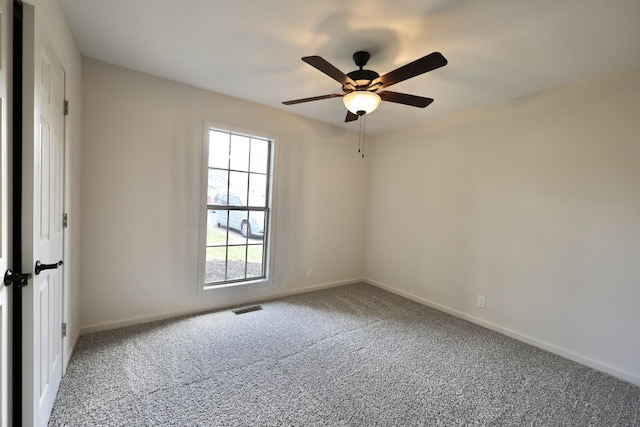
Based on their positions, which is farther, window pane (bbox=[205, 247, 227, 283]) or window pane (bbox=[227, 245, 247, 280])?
window pane (bbox=[227, 245, 247, 280])

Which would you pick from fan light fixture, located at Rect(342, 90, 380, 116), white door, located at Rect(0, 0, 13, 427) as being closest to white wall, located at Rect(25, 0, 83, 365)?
white door, located at Rect(0, 0, 13, 427)

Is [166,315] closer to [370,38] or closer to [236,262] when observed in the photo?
[236,262]

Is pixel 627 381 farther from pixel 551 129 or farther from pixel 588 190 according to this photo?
pixel 551 129

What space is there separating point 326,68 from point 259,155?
1907 mm

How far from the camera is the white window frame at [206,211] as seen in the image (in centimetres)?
300

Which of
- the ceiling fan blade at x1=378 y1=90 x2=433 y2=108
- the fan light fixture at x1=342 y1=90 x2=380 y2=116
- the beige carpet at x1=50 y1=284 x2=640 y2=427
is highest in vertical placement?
the ceiling fan blade at x1=378 y1=90 x2=433 y2=108

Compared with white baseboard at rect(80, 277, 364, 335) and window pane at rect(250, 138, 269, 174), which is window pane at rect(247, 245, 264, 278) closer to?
white baseboard at rect(80, 277, 364, 335)

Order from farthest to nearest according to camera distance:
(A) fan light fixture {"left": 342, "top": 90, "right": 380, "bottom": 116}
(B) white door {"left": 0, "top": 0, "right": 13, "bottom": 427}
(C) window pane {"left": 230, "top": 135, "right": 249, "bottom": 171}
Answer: (C) window pane {"left": 230, "top": 135, "right": 249, "bottom": 171}, (A) fan light fixture {"left": 342, "top": 90, "right": 380, "bottom": 116}, (B) white door {"left": 0, "top": 0, "right": 13, "bottom": 427}

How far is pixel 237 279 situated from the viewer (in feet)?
11.3

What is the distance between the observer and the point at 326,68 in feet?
5.85

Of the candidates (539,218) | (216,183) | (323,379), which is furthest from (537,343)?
(216,183)

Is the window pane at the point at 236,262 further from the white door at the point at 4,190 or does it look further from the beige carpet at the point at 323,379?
the white door at the point at 4,190

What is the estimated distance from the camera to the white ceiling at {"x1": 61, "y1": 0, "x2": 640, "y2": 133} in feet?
5.44

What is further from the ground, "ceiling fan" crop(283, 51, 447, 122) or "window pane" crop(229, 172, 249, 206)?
"ceiling fan" crop(283, 51, 447, 122)
